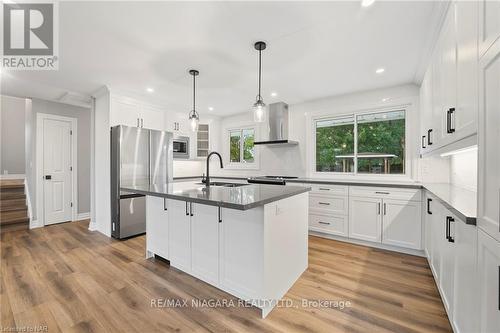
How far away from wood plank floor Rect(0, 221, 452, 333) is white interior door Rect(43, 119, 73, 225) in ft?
4.87

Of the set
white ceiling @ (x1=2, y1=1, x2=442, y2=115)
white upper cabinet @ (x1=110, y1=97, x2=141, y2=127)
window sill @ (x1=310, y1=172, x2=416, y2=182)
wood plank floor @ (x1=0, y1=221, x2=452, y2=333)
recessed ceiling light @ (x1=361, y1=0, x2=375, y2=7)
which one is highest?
white ceiling @ (x1=2, y1=1, x2=442, y2=115)

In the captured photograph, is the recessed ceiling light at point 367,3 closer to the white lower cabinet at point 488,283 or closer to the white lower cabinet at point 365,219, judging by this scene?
the white lower cabinet at point 488,283

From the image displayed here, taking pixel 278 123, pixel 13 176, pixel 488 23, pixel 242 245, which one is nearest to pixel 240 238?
pixel 242 245

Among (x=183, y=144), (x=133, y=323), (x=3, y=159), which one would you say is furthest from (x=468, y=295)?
(x=3, y=159)

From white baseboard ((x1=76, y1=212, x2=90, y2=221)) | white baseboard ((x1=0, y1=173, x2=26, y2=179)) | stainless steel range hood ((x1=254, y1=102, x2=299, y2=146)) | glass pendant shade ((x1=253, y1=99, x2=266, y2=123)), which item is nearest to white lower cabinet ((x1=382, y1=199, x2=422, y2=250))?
stainless steel range hood ((x1=254, y1=102, x2=299, y2=146))

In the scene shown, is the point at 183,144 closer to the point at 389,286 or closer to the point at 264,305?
the point at 264,305

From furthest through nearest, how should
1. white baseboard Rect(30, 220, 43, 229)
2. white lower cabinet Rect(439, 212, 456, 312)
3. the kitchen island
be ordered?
white baseboard Rect(30, 220, 43, 229) < the kitchen island < white lower cabinet Rect(439, 212, 456, 312)

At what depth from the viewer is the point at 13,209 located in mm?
4172

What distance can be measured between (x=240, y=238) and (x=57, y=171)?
463 centimetres

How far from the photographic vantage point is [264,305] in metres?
1.73

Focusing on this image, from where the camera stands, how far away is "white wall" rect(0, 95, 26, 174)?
6021 mm

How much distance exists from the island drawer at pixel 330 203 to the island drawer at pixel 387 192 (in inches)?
7.8

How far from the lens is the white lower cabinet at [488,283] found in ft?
3.07

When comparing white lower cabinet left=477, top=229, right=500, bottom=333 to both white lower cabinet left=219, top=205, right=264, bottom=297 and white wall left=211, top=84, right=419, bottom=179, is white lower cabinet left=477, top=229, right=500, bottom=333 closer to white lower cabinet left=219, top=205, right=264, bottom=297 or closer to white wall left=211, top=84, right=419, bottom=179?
white lower cabinet left=219, top=205, right=264, bottom=297
